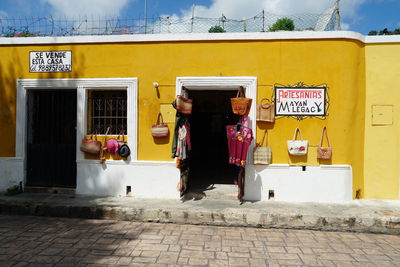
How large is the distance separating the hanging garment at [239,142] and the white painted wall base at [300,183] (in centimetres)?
45

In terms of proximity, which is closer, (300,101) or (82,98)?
(300,101)

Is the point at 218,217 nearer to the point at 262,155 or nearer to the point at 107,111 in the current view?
the point at 262,155

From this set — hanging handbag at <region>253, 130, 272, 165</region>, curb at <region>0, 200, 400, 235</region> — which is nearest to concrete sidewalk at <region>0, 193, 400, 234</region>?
curb at <region>0, 200, 400, 235</region>

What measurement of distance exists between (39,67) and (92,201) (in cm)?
325

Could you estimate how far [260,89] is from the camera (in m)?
6.02

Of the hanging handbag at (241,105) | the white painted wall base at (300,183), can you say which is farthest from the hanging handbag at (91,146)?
the white painted wall base at (300,183)

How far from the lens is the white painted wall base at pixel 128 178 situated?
6.14 meters

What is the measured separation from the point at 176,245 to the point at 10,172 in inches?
181

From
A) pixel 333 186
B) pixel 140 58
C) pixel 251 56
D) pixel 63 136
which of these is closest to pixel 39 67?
pixel 63 136

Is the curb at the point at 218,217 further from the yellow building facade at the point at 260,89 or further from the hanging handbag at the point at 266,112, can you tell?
the hanging handbag at the point at 266,112

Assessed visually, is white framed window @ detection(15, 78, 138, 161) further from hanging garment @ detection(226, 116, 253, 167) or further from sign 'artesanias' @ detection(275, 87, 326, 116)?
sign 'artesanias' @ detection(275, 87, 326, 116)

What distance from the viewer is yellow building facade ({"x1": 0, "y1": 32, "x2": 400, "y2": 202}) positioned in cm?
590

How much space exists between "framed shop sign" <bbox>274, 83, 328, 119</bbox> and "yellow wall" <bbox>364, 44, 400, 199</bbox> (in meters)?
1.09

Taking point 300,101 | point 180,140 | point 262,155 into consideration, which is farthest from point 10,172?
point 300,101
